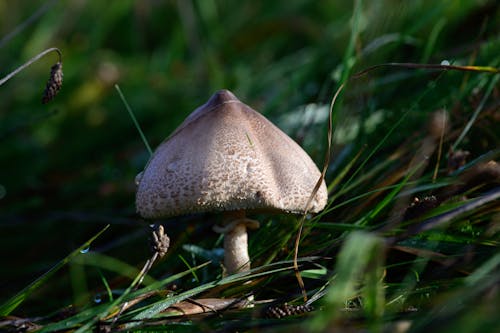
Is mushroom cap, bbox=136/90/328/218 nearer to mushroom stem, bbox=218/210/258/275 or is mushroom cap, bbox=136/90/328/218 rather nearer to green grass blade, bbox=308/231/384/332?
mushroom stem, bbox=218/210/258/275

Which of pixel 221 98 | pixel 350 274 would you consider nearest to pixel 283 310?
pixel 350 274

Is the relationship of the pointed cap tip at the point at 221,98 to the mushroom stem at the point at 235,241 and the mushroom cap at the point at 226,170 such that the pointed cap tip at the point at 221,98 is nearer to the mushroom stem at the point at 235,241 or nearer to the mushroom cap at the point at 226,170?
the mushroom cap at the point at 226,170

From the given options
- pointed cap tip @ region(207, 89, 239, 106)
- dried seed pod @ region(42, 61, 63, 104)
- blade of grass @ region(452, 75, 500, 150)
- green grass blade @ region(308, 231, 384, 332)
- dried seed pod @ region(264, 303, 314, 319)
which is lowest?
dried seed pod @ region(264, 303, 314, 319)

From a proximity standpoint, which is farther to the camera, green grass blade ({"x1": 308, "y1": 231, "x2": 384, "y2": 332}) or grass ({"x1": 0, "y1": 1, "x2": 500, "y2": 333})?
grass ({"x1": 0, "y1": 1, "x2": 500, "y2": 333})

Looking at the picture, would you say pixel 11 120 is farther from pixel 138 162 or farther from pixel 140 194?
pixel 140 194

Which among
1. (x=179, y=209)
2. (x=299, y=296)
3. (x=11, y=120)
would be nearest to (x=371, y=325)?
(x=299, y=296)

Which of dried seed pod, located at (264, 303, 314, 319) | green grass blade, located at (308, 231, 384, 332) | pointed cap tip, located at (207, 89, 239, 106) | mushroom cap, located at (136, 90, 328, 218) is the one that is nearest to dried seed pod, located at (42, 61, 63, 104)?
mushroom cap, located at (136, 90, 328, 218)

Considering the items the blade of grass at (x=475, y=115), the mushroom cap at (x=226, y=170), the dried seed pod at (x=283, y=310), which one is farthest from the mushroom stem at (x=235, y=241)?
the blade of grass at (x=475, y=115)
